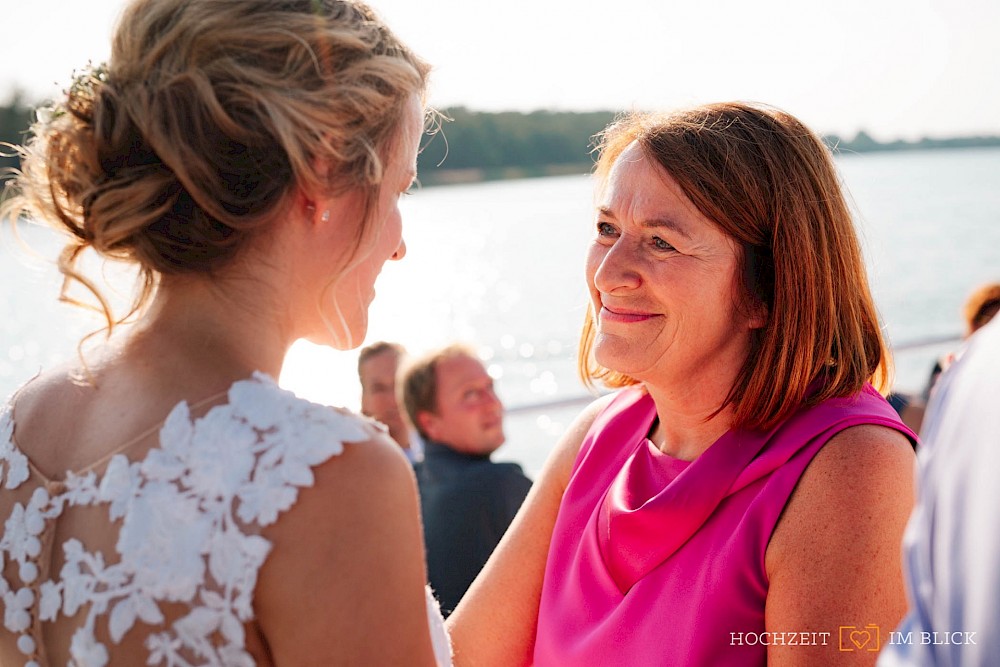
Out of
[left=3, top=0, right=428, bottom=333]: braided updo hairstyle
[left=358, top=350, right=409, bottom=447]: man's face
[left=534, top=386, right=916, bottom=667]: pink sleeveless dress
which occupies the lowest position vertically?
[left=358, top=350, right=409, bottom=447]: man's face

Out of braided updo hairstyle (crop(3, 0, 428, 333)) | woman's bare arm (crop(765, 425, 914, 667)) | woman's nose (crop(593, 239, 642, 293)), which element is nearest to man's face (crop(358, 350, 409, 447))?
woman's nose (crop(593, 239, 642, 293))

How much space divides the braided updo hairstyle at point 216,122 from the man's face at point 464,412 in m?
2.66

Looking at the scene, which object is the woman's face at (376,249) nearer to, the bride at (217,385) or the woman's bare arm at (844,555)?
the bride at (217,385)

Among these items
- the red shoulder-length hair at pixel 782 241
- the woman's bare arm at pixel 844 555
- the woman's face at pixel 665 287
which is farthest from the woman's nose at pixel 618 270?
the woman's bare arm at pixel 844 555

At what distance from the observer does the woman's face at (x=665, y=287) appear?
2016 millimetres

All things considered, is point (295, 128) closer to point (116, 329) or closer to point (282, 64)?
point (282, 64)

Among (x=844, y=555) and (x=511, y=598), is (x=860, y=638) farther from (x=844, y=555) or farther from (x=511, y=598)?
(x=511, y=598)

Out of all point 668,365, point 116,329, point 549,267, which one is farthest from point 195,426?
point 549,267

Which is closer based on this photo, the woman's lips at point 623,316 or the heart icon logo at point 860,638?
the heart icon logo at point 860,638

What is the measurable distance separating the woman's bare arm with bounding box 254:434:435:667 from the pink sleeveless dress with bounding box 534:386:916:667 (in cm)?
79

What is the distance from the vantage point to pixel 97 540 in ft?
3.90

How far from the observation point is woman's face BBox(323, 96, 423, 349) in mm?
1334

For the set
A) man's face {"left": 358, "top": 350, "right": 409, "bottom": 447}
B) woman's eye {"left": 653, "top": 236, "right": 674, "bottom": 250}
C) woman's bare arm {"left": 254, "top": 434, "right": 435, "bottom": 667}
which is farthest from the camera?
man's face {"left": 358, "top": 350, "right": 409, "bottom": 447}

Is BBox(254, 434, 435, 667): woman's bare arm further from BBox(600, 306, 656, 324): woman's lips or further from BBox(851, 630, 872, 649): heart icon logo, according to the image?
BBox(600, 306, 656, 324): woman's lips
